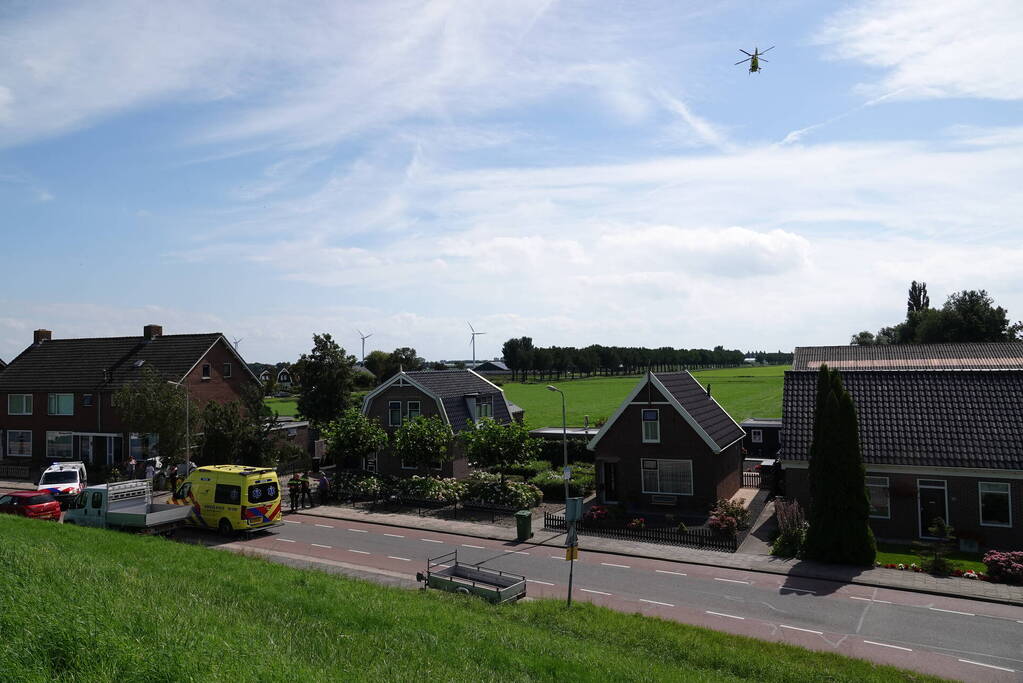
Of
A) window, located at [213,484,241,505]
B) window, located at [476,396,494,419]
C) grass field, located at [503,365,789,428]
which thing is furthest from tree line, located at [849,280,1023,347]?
window, located at [213,484,241,505]

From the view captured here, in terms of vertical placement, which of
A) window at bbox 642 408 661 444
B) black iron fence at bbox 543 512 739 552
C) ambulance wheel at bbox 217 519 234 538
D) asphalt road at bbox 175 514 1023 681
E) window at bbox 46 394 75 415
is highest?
window at bbox 46 394 75 415

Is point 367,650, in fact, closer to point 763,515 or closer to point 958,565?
point 958,565

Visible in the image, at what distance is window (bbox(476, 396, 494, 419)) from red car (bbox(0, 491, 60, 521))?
2418 centimetres

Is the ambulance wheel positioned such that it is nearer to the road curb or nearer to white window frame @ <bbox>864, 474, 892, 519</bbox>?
the road curb

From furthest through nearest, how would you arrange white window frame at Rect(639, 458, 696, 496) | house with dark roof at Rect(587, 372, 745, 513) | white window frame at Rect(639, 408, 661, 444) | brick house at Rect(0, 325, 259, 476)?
brick house at Rect(0, 325, 259, 476) < white window frame at Rect(639, 408, 661, 444) < white window frame at Rect(639, 458, 696, 496) < house with dark roof at Rect(587, 372, 745, 513)

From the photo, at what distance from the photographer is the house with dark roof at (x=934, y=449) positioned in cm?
2603

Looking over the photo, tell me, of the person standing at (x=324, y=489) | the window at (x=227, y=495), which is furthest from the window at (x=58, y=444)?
the window at (x=227, y=495)

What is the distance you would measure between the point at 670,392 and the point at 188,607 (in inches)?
990

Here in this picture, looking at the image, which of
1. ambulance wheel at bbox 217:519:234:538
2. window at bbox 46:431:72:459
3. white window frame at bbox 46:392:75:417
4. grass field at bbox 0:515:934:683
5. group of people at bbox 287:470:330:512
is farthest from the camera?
white window frame at bbox 46:392:75:417

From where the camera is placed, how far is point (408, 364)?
10525cm

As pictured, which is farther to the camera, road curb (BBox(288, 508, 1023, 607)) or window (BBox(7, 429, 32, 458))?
window (BBox(7, 429, 32, 458))

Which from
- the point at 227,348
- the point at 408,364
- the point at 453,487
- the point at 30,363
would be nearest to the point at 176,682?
the point at 453,487

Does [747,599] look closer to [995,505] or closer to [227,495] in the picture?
[995,505]

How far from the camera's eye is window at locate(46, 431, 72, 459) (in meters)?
49.8
